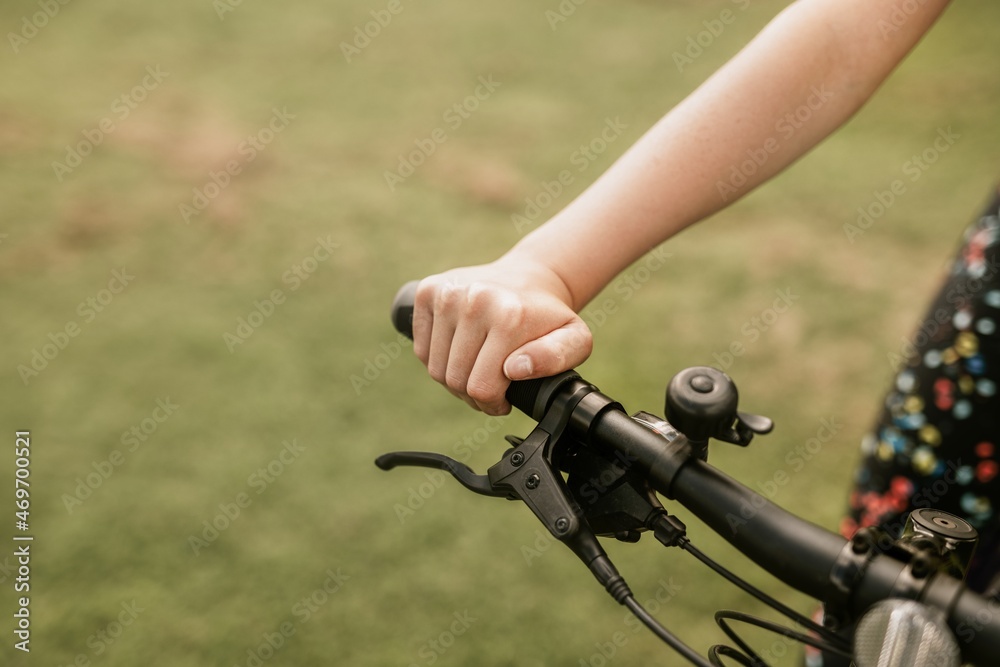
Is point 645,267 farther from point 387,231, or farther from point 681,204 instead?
point 681,204

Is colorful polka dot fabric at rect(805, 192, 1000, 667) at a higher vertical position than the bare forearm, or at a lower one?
lower

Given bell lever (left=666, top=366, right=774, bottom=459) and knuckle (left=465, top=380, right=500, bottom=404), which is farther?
knuckle (left=465, top=380, right=500, bottom=404)

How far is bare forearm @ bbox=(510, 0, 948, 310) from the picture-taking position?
3.31 ft

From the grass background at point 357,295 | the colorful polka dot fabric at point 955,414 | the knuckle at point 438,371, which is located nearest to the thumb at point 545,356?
the knuckle at point 438,371

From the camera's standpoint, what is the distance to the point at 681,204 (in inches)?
41.0

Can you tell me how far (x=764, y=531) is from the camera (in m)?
0.71

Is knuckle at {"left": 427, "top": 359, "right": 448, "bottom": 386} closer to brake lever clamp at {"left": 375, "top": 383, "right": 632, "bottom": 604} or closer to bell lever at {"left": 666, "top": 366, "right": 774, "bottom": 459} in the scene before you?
brake lever clamp at {"left": 375, "top": 383, "right": 632, "bottom": 604}

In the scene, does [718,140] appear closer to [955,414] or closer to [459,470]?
[459,470]

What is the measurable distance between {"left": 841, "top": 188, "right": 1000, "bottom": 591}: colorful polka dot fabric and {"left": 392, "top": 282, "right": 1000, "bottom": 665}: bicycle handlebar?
27.7 inches

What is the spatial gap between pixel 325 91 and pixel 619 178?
11.2 ft

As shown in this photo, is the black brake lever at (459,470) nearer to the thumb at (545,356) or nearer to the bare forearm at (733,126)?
the thumb at (545,356)

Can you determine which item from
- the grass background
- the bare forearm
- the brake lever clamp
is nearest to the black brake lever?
the brake lever clamp

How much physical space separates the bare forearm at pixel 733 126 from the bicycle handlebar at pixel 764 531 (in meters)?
0.23

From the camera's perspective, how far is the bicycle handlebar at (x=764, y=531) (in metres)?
0.59
